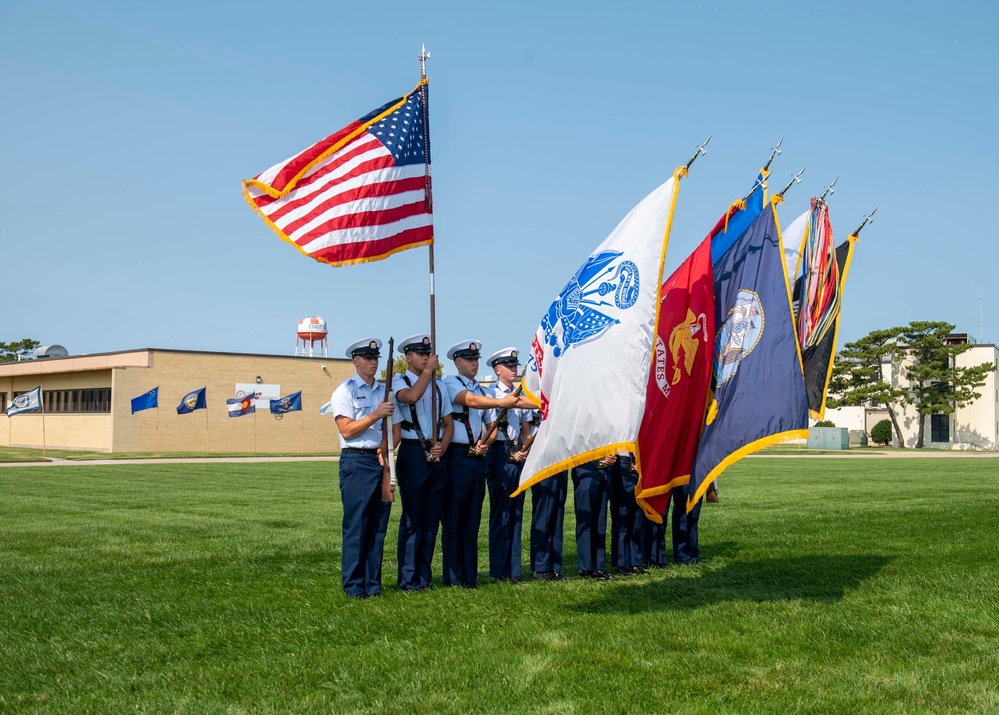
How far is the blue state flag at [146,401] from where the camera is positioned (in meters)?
43.3

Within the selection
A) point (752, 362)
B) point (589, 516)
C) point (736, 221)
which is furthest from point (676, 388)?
point (589, 516)

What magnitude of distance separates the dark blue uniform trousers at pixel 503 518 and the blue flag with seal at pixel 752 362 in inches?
64.3

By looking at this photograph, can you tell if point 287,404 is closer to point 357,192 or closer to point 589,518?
point 589,518

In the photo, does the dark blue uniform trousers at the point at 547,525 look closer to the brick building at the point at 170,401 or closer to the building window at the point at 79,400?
the brick building at the point at 170,401

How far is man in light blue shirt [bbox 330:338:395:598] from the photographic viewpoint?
7.62 m

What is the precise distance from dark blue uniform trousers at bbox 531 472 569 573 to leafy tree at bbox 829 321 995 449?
57776 millimetres

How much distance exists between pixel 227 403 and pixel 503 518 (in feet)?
134

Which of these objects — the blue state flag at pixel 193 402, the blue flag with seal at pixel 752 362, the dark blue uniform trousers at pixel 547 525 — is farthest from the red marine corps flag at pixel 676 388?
the blue state flag at pixel 193 402

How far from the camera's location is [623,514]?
916cm

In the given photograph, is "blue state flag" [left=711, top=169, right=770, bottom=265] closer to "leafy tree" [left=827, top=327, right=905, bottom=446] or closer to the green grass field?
the green grass field

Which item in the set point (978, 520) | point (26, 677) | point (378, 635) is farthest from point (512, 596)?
point (978, 520)

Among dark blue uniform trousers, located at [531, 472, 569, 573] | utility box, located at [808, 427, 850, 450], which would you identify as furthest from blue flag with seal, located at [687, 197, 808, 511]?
utility box, located at [808, 427, 850, 450]

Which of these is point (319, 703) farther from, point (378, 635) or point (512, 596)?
point (512, 596)

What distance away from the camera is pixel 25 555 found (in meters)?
10.1
